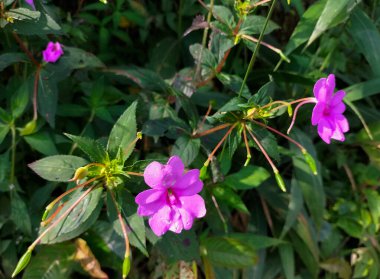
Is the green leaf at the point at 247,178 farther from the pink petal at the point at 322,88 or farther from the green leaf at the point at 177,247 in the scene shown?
the pink petal at the point at 322,88

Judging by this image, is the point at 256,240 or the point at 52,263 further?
the point at 256,240

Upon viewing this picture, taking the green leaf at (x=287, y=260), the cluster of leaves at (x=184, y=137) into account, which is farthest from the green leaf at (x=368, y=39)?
the green leaf at (x=287, y=260)

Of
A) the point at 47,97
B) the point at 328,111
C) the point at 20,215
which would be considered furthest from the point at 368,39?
the point at 20,215

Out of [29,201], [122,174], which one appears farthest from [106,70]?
[122,174]

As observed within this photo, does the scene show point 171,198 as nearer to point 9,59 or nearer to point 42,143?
point 42,143

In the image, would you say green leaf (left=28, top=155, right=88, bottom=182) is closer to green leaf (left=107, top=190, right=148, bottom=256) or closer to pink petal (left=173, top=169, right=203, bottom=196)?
green leaf (left=107, top=190, right=148, bottom=256)

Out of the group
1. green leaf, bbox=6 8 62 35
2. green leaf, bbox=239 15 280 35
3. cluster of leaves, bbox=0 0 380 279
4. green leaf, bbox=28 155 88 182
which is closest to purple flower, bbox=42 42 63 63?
cluster of leaves, bbox=0 0 380 279
